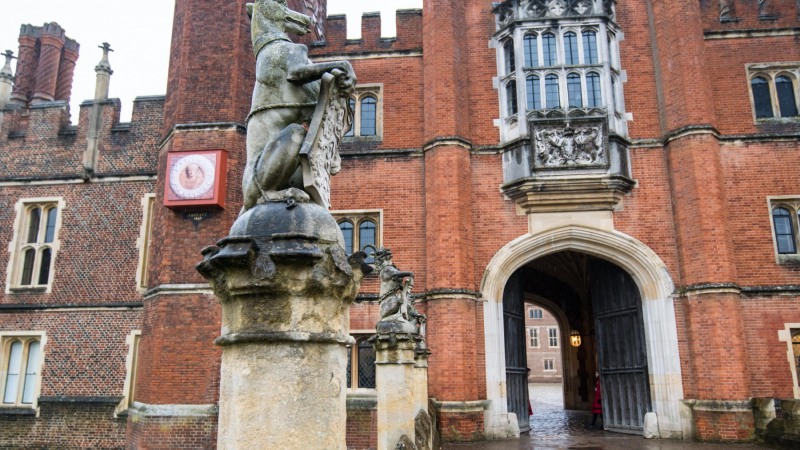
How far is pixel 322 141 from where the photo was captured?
3469mm

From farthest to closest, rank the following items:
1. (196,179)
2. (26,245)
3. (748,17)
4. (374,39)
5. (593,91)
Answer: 1. (26,245)
2. (374,39)
3. (748,17)
4. (593,91)
5. (196,179)

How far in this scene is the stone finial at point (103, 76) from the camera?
16.7 metres

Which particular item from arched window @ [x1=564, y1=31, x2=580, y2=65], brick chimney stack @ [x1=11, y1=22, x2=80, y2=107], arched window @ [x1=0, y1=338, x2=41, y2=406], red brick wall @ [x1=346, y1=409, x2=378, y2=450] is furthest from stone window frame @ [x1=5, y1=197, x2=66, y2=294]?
arched window @ [x1=564, y1=31, x2=580, y2=65]

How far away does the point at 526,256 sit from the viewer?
13.6 meters

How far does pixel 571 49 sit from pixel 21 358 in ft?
49.1

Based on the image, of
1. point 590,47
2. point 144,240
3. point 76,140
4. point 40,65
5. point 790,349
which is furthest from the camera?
point 40,65

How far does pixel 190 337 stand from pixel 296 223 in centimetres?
1037

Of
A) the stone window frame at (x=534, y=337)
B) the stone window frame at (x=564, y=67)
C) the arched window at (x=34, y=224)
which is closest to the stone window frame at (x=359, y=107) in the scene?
the stone window frame at (x=564, y=67)

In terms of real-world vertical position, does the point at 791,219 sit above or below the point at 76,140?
below

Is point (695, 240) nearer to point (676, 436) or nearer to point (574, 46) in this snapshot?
point (676, 436)

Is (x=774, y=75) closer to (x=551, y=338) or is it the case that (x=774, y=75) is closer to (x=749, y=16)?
(x=749, y=16)

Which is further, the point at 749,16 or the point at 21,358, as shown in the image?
the point at 21,358

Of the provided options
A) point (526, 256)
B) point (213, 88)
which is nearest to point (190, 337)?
point (213, 88)

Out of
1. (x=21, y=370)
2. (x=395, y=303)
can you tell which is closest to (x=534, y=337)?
(x=21, y=370)
